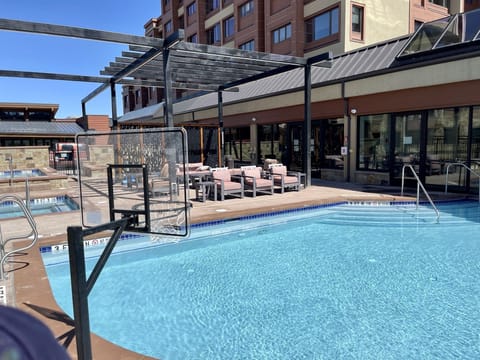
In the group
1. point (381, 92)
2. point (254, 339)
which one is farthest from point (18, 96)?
point (254, 339)

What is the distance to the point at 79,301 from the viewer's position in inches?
84.0

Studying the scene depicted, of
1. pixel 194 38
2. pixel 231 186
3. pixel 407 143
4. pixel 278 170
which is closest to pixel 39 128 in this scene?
pixel 194 38

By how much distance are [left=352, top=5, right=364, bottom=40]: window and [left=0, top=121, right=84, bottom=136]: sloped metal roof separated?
76.0ft

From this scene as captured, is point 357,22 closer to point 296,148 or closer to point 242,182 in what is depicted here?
point 296,148

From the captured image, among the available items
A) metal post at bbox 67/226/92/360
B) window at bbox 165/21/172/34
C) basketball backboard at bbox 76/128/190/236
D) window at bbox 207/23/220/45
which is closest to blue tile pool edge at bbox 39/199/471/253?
basketball backboard at bbox 76/128/190/236

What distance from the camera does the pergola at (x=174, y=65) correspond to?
25.4 ft

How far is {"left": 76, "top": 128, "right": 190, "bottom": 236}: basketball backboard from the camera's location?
147 inches

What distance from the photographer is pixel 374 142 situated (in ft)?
40.0

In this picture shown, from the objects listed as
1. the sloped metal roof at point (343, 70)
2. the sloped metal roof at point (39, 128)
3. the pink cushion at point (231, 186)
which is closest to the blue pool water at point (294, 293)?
the pink cushion at point (231, 186)

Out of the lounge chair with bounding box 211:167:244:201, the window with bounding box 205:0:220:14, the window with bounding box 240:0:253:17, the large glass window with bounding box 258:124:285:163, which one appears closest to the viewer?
the lounge chair with bounding box 211:167:244:201

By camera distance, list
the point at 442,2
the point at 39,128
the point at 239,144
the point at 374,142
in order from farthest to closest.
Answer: the point at 39,128
the point at 442,2
the point at 239,144
the point at 374,142

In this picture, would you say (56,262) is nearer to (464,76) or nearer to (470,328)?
(470,328)

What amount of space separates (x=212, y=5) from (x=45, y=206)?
2812 centimetres

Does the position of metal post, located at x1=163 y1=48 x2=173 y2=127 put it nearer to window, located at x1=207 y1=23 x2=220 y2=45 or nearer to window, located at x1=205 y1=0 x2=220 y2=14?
window, located at x1=207 y1=23 x2=220 y2=45
